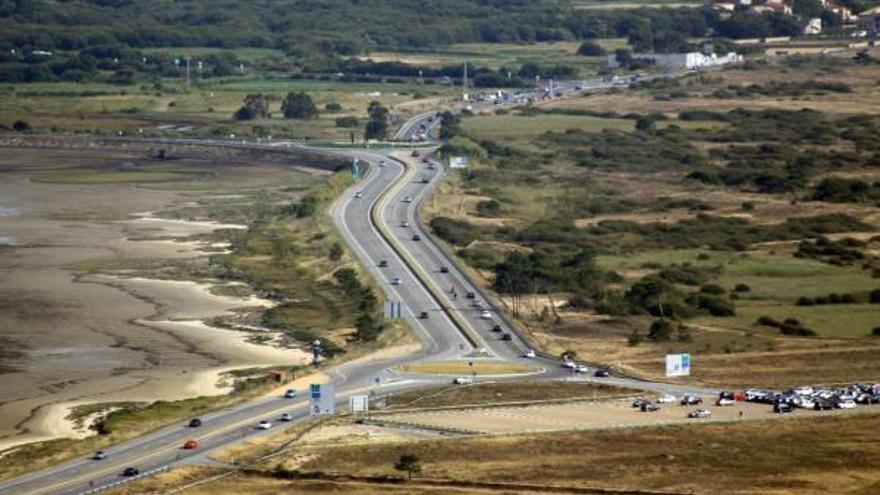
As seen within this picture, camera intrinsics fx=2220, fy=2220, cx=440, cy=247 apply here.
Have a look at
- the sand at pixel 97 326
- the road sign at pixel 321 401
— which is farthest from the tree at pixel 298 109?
the road sign at pixel 321 401

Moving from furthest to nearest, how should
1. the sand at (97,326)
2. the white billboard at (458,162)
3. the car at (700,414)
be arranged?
1. the white billboard at (458,162)
2. the sand at (97,326)
3. the car at (700,414)

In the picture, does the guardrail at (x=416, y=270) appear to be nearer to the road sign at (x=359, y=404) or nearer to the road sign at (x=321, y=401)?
the road sign at (x=359, y=404)

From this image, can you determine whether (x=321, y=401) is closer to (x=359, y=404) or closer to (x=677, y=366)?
(x=359, y=404)

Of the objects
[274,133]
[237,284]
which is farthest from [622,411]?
[274,133]

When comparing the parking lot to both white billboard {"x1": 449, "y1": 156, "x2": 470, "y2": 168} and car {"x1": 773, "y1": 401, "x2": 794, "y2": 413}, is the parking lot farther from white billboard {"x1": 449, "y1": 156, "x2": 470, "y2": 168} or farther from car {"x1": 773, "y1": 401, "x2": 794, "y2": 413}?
white billboard {"x1": 449, "y1": 156, "x2": 470, "y2": 168}

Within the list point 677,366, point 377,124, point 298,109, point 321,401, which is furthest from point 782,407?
point 298,109

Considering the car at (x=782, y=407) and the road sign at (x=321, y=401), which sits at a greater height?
the road sign at (x=321, y=401)

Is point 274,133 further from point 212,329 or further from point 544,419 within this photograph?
point 544,419
